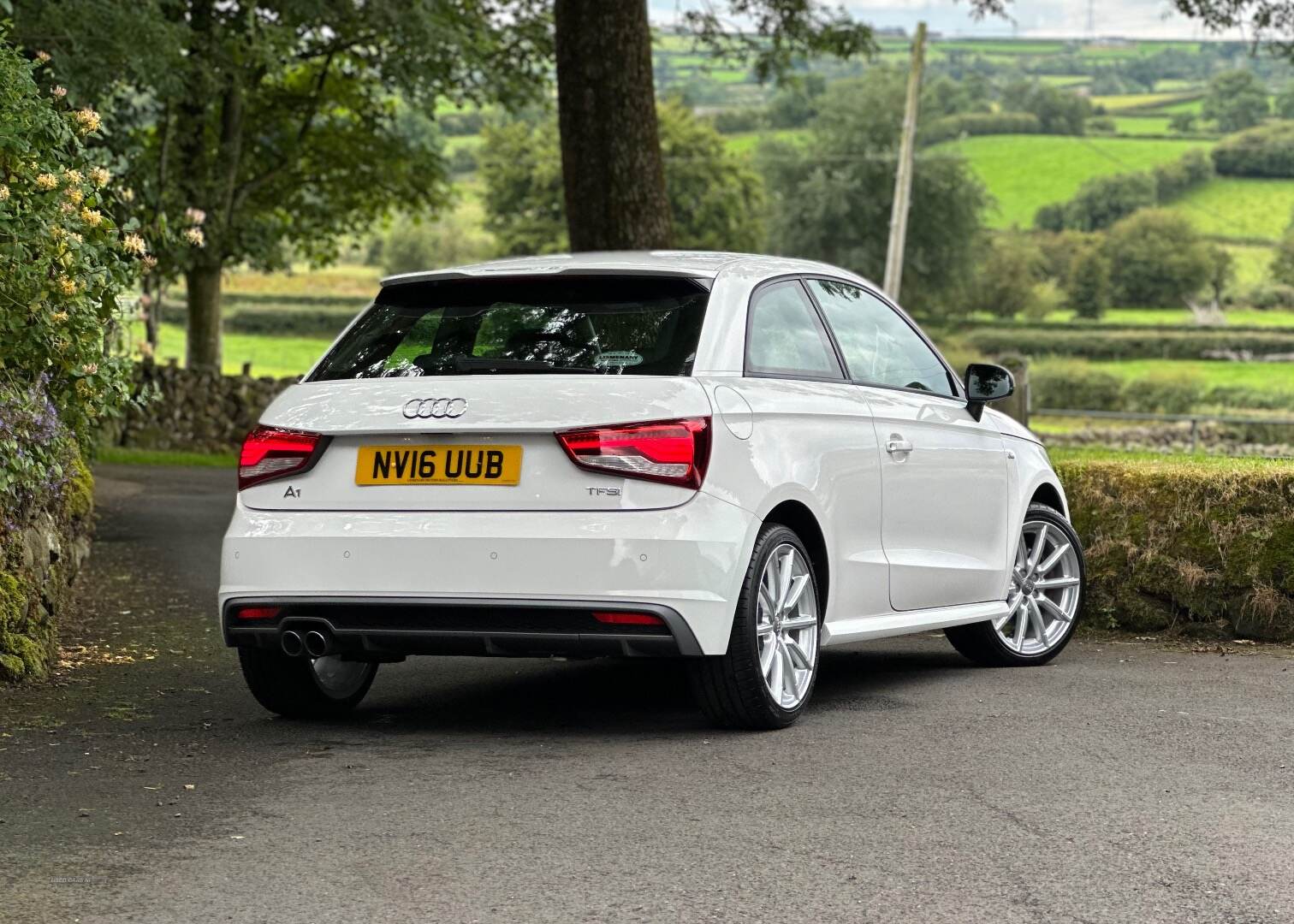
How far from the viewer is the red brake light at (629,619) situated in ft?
21.7

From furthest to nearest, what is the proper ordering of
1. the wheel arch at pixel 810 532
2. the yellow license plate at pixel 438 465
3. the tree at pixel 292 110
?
the tree at pixel 292 110 → the wheel arch at pixel 810 532 → the yellow license plate at pixel 438 465

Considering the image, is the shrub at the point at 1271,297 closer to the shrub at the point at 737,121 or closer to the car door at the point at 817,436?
the shrub at the point at 737,121

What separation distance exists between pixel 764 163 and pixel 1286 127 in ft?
106

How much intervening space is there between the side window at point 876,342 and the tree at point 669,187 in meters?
75.3

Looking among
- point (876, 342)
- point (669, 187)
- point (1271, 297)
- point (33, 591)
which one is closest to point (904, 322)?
point (876, 342)

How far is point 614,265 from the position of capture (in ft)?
24.0

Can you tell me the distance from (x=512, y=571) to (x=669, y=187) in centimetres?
8142

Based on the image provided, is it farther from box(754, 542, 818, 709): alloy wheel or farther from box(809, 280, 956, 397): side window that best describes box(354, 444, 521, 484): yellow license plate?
box(809, 280, 956, 397): side window

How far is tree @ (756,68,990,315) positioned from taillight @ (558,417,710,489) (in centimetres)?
7860

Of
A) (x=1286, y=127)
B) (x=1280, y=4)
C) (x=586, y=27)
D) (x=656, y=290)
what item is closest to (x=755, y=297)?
(x=656, y=290)

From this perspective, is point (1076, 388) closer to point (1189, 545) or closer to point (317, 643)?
point (1189, 545)

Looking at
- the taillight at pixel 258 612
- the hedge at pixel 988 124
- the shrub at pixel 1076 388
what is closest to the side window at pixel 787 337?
the taillight at pixel 258 612

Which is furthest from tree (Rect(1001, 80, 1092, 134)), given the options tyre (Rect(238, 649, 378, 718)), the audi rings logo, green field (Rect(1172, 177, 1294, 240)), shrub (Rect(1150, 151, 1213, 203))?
the audi rings logo

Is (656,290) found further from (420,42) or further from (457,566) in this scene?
(420,42)
